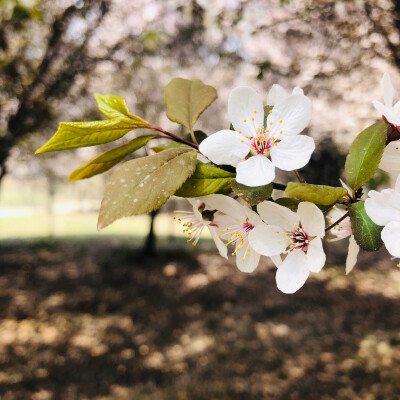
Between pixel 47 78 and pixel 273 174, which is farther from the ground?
pixel 273 174

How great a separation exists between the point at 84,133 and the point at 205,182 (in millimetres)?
174

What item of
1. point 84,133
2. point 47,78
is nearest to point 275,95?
point 84,133

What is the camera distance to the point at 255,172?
1.57 feet

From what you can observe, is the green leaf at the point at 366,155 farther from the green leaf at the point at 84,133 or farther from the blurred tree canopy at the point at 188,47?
the blurred tree canopy at the point at 188,47

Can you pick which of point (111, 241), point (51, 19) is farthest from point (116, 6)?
point (111, 241)

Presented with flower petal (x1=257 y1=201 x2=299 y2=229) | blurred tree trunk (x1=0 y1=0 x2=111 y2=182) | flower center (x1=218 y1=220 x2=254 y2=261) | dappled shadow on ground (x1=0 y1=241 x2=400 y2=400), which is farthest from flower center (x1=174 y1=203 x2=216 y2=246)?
blurred tree trunk (x1=0 y1=0 x2=111 y2=182)

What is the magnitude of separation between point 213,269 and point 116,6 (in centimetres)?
567

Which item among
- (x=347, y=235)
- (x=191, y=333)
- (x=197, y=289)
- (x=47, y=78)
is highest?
(x=347, y=235)

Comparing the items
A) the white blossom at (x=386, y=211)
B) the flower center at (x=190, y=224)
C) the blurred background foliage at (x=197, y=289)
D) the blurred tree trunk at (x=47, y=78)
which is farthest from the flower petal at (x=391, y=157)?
the blurred tree trunk at (x=47, y=78)

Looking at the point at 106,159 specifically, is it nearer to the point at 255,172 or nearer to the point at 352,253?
the point at 255,172

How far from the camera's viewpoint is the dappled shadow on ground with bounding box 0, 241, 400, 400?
4.36 m

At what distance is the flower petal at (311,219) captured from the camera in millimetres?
497

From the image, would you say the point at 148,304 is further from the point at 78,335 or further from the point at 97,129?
the point at 97,129

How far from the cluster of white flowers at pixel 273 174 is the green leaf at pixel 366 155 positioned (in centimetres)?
3
